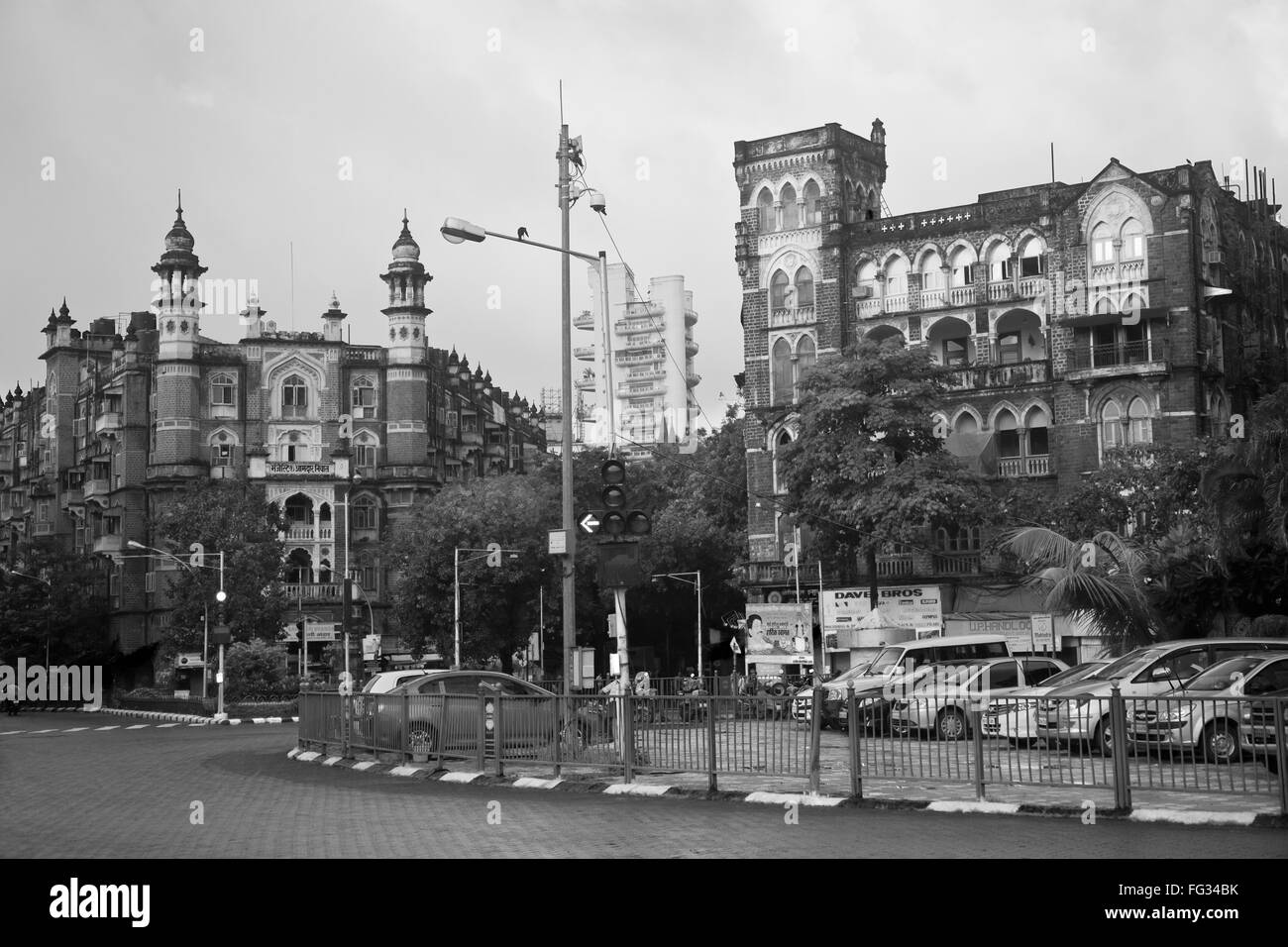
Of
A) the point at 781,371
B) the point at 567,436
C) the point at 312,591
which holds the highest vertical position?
the point at 781,371

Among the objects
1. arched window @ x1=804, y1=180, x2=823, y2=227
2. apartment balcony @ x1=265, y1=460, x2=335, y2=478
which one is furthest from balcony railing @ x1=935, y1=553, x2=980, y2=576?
apartment balcony @ x1=265, y1=460, x2=335, y2=478

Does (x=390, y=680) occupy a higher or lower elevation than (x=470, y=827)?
higher

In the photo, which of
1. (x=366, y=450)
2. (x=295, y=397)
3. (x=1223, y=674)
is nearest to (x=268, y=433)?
(x=295, y=397)

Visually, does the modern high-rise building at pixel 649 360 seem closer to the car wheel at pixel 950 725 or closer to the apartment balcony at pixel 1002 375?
the apartment balcony at pixel 1002 375

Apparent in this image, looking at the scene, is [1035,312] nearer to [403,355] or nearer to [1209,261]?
[1209,261]

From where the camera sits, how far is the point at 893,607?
5338cm

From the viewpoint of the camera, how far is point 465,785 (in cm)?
2047

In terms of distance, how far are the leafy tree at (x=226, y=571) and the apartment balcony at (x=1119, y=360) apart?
35476mm

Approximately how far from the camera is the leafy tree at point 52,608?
249 feet

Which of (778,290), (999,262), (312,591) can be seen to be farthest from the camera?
(312,591)

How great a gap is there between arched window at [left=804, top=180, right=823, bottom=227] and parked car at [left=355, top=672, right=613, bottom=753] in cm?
3796

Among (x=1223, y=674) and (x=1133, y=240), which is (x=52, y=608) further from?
(x=1223, y=674)

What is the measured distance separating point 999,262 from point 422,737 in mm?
39852
